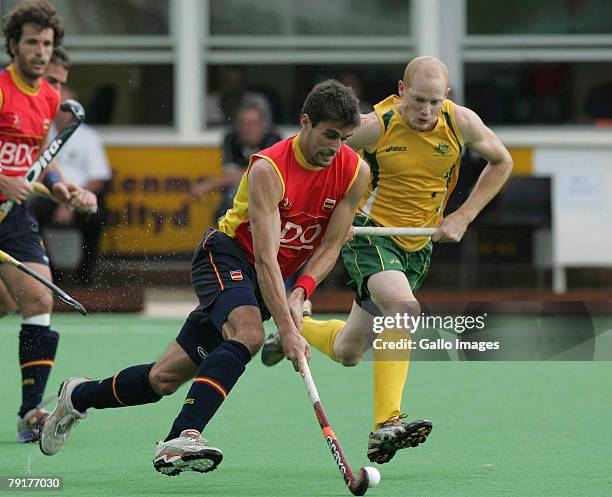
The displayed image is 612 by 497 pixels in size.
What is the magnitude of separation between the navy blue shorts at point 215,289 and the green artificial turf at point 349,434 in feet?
1.59

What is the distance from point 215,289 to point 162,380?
15.1 inches

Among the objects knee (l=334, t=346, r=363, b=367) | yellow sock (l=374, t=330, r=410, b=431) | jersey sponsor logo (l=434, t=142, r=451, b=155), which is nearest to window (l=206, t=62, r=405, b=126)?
knee (l=334, t=346, r=363, b=367)

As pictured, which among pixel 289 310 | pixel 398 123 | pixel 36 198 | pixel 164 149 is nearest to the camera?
pixel 289 310

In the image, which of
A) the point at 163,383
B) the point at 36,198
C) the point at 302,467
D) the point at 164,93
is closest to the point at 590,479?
the point at 302,467

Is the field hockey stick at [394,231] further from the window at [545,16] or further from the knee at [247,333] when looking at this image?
the window at [545,16]

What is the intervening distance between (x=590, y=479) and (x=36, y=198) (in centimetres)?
718

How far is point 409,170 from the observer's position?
6.61m

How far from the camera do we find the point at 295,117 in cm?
1290

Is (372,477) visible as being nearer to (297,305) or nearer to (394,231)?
(297,305)

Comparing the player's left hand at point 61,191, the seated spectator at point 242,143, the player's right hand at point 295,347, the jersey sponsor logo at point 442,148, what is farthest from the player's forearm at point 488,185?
the seated spectator at point 242,143

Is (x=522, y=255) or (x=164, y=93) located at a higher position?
(x=164, y=93)

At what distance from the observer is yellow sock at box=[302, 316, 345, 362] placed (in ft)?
23.9

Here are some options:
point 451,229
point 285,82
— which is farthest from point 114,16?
point 451,229

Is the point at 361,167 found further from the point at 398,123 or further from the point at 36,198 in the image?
the point at 36,198
